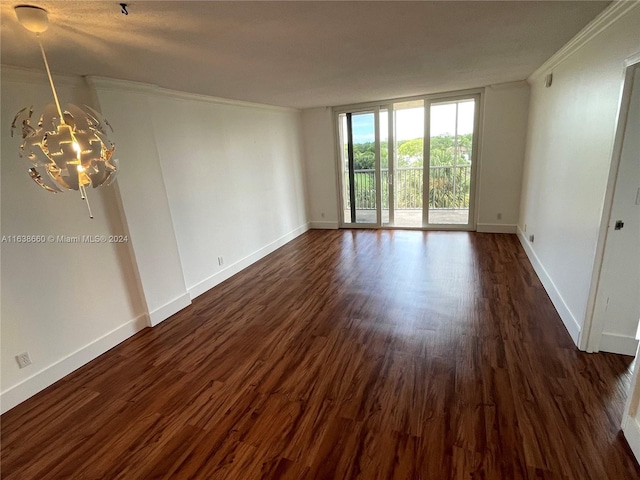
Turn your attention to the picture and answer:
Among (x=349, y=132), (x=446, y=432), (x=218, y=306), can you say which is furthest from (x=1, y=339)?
(x=349, y=132)

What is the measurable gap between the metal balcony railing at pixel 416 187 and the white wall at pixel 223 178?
147cm

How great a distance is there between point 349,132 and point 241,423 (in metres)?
5.15

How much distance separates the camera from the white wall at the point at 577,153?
1.97 m

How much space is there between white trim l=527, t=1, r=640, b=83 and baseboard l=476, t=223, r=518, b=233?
2.48 m

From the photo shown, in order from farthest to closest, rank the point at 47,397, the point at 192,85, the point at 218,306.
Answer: the point at 218,306 < the point at 192,85 < the point at 47,397

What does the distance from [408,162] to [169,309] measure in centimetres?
462

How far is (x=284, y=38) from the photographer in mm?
1988

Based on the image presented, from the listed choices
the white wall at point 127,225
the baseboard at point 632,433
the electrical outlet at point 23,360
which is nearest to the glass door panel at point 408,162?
the white wall at point 127,225

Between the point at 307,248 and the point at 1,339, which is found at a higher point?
the point at 1,339

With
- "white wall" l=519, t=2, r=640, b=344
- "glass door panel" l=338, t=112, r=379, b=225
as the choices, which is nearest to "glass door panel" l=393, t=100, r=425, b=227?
"glass door panel" l=338, t=112, r=379, b=225

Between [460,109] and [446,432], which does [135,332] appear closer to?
[446,432]

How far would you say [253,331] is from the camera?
9.46 feet

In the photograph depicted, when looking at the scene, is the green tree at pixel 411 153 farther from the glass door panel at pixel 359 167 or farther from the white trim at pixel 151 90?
the white trim at pixel 151 90

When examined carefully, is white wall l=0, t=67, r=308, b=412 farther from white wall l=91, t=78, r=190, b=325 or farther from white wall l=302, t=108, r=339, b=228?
white wall l=302, t=108, r=339, b=228
